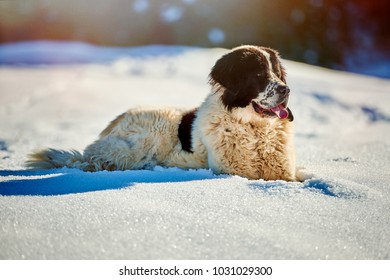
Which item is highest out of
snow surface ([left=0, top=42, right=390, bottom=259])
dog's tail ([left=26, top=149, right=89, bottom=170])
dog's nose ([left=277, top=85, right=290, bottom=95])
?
dog's nose ([left=277, top=85, right=290, bottom=95])

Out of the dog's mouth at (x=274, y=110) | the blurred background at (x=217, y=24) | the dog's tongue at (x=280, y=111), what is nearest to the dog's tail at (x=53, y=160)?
the dog's mouth at (x=274, y=110)

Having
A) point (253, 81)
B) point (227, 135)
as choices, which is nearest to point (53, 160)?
point (227, 135)

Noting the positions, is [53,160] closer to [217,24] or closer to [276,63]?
[276,63]

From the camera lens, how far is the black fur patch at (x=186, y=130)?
3582 mm

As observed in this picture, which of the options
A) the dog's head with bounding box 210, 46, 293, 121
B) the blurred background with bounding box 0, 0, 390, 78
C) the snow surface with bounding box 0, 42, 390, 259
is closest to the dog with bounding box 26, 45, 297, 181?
the dog's head with bounding box 210, 46, 293, 121

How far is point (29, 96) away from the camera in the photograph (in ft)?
23.4

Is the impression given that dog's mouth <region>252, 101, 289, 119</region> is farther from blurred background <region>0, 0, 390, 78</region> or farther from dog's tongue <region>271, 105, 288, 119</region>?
blurred background <region>0, 0, 390, 78</region>

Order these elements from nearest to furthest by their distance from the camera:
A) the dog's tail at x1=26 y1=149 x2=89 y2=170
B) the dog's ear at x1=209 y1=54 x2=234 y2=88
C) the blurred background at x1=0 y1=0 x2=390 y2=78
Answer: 1. the dog's ear at x1=209 y1=54 x2=234 y2=88
2. the dog's tail at x1=26 y1=149 x2=89 y2=170
3. the blurred background at x1=0 y1=0 x2=390 y2=78

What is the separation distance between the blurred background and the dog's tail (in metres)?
3.72

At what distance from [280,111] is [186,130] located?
2.67ft

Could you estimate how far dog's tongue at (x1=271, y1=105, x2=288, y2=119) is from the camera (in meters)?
3.27

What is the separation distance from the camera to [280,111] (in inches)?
129
